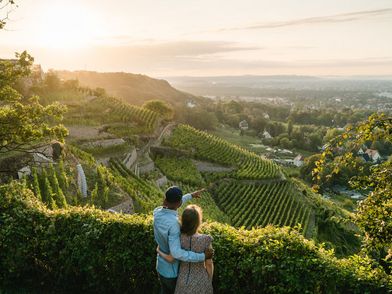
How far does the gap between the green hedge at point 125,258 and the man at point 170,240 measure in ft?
4.22

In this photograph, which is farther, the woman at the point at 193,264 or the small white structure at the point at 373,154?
the small white structure at the point at 373,154

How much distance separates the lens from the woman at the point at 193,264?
19.4 feet

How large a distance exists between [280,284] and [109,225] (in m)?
3.42

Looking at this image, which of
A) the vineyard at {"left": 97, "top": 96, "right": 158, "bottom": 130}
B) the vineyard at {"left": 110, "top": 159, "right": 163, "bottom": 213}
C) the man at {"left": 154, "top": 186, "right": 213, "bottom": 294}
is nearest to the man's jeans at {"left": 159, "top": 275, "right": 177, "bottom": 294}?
the man at {"left": 154, "top": 186, "right": 213, "bottom": 294}

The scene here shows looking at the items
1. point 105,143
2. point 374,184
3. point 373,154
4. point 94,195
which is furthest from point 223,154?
point 373,154

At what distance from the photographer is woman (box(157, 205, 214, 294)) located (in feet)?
19.4

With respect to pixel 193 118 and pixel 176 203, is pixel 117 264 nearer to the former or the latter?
pixel 176 203

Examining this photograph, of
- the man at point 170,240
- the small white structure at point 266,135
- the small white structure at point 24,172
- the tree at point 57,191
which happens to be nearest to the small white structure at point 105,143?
the tree at point 57,191

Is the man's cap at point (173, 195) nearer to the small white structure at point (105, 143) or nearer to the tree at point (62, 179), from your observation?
the tree at point (62, 179)

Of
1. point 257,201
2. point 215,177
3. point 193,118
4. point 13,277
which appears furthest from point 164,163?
point 193,118

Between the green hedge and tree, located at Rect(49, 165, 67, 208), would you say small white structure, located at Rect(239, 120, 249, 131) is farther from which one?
the green hedge

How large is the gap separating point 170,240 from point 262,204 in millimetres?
38447

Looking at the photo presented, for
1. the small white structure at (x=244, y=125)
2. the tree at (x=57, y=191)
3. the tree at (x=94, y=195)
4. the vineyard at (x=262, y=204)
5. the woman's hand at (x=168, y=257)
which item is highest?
the woman's hand at (x=168, y=257)

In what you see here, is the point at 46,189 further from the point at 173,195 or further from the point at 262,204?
the point at 262,204
